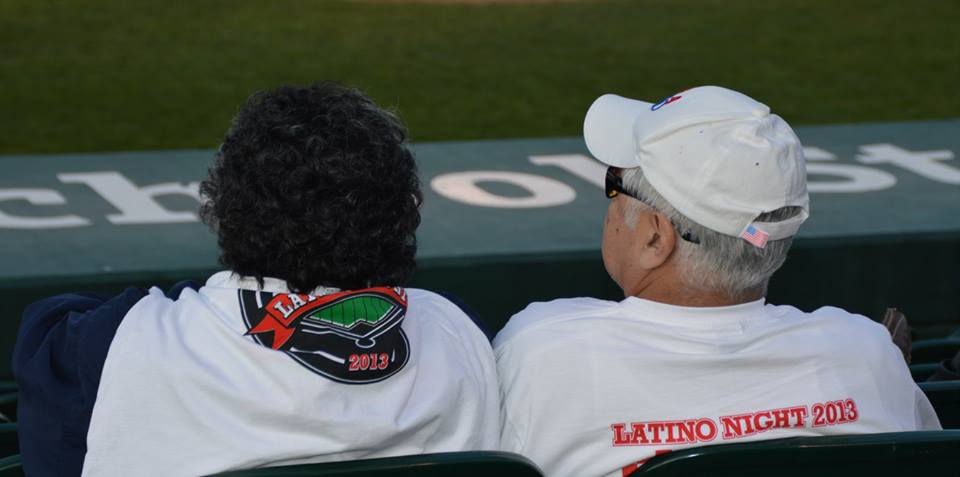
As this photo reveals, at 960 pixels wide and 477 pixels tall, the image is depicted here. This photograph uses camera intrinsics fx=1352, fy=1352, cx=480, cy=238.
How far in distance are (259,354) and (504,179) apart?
348 cm

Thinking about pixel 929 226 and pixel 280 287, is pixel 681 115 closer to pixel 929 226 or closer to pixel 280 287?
pixel 280 287

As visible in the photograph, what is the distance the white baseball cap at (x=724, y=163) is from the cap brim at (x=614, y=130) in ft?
0.06

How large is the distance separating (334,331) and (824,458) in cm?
58

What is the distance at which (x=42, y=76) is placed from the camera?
7.55 metres

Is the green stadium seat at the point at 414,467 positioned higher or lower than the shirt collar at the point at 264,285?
lower

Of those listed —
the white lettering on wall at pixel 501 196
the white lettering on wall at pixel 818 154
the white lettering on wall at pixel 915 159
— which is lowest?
the white lettering on wall at pixel 915 159

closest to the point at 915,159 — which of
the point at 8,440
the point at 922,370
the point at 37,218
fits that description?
the point at 922,370

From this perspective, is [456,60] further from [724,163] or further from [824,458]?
[824,458]

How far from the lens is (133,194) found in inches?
181

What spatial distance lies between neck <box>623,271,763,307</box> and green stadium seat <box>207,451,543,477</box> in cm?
38

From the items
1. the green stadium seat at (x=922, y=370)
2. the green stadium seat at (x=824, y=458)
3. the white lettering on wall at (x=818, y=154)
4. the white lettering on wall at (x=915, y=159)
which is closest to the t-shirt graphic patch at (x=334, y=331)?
the green stadium seat at (x=824, y=458)

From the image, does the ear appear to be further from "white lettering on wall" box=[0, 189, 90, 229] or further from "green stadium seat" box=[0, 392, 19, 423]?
"white lettering on wall" box=[0, 189, 90, 229]

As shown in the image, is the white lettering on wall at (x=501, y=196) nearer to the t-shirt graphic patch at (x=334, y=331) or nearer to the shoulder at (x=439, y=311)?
the shoulder at (x=439, y=311)

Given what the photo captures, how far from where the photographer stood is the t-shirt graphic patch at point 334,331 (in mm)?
1531
